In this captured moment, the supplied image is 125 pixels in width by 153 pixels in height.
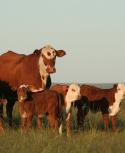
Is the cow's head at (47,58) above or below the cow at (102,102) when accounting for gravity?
above

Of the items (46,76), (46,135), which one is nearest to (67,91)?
(46,76)

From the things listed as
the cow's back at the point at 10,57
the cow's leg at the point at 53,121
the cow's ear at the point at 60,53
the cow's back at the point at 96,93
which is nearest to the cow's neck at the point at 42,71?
the cow's ear at the point at 60,53

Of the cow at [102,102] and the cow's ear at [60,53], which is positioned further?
the cow at [102,102]

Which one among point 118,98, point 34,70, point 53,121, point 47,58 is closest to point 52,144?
point 53,121

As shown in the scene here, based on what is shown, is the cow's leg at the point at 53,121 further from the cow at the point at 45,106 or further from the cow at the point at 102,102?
the cow at the point at 102,102

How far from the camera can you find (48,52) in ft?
45.7

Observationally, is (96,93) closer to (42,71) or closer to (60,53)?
(60,53)

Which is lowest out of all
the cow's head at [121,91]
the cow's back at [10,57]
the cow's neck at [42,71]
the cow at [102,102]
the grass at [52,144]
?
the grass at [52,144]

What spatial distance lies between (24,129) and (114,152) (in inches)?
148

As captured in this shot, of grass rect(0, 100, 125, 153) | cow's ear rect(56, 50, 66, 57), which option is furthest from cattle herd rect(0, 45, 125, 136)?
grass rect(0, 100, 125, 153)

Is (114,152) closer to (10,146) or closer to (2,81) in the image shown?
(10,146)

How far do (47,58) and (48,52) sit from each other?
0.24 metres

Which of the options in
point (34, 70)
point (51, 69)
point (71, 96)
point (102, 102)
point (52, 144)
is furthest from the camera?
point (102, 102)

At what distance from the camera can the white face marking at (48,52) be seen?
45.4ft
